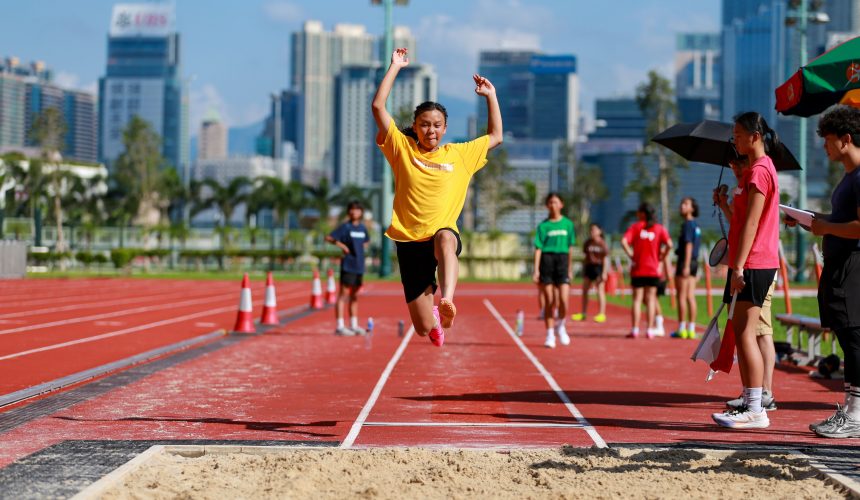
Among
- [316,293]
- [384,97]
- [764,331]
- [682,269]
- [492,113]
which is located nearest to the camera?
[384,97]

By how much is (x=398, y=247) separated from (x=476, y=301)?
853 inches

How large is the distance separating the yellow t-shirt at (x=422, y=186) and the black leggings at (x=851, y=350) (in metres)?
2.51

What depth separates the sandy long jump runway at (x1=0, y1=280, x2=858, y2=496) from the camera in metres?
6.66

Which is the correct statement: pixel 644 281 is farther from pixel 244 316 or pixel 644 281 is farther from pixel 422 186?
pixel 422 186

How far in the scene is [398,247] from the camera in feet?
24.2

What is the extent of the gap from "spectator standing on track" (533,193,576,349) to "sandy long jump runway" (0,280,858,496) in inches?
23.5

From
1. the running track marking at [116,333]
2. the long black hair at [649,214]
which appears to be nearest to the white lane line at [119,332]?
the running track marking at [116,333]

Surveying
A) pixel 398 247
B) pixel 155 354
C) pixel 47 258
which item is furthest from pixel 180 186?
pixel 398 247

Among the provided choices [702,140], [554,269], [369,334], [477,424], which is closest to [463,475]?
[477,424]

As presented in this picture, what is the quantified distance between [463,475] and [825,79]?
5.08m

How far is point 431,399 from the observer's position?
9.19m

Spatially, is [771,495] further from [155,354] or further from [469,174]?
[155,354]

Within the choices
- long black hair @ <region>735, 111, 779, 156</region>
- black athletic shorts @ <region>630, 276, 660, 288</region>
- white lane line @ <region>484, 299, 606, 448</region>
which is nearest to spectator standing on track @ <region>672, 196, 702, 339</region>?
black athletic shorts @ <region>630, 276, 660, 288</region>

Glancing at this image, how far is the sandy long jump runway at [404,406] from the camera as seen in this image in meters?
6.66
